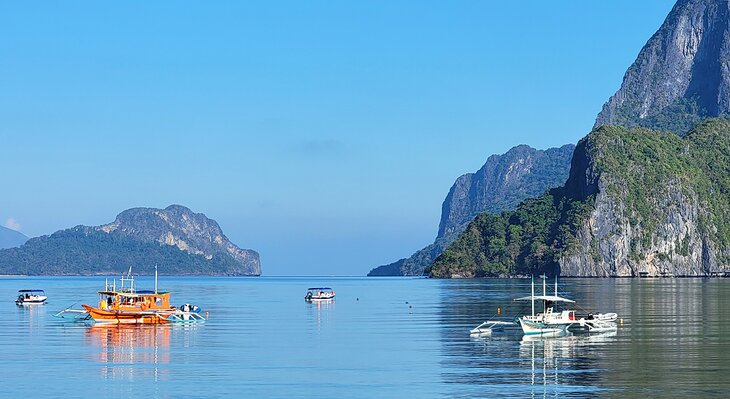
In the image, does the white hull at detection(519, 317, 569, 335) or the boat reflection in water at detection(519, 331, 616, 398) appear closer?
the boat reflection in water at detection(519, 331, 616, 398)

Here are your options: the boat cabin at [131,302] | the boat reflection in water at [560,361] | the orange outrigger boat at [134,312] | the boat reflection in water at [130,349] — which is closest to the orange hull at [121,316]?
the orange outrigger boat at [134,312]

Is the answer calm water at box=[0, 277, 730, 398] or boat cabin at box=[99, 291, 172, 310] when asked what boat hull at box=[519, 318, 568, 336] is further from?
boat cabin at box=[99, 291, 172, 310]

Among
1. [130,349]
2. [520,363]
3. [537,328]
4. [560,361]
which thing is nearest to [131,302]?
[130,349]

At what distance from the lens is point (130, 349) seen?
2992 inches

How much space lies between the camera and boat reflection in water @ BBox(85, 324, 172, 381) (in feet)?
201

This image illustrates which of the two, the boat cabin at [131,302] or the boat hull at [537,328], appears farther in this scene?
the boat cabin at [131,302]

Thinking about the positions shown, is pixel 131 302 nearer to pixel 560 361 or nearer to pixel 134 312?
pixel 134 312

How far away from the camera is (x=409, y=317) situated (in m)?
114

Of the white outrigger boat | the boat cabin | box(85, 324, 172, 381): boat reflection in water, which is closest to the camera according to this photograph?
box(85, 324, 172, 381): boat reflection in water

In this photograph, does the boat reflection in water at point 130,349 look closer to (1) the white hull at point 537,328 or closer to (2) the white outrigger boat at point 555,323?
(2) the white outrigger boat at point 555,323

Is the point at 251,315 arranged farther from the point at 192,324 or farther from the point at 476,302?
the point at 476,302

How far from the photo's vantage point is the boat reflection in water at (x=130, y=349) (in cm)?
6125

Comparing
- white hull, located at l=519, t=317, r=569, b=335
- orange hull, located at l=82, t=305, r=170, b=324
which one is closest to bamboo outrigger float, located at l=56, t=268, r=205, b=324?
orange hull, located at l=82, t=305, r=170, b=324

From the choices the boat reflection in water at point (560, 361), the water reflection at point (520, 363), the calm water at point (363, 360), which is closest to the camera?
the water reflection at point (520, 363)
